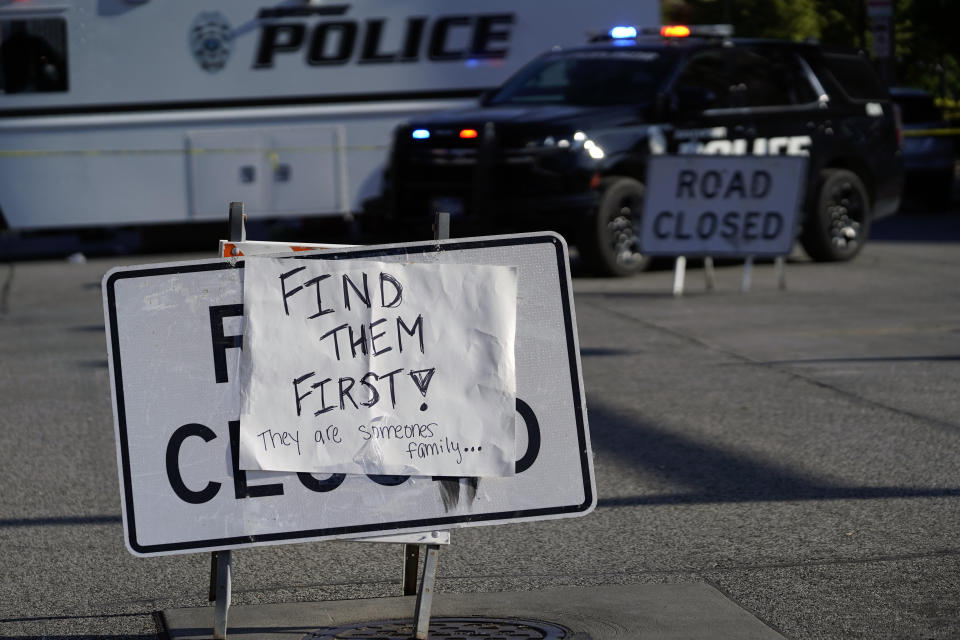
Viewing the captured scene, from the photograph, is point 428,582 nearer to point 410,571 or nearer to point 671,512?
point 410,571

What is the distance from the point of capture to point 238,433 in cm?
409

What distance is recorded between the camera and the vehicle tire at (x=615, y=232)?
12.8m

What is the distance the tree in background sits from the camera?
1163 inches

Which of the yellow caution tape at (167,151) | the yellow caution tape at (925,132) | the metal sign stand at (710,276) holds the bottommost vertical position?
the metal sign stand at (710,276)

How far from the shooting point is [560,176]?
12.7m

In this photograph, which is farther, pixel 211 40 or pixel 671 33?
pixel 211 40

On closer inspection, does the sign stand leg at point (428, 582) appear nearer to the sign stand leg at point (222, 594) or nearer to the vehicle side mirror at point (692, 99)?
the sign stand leg at point (222, 594)

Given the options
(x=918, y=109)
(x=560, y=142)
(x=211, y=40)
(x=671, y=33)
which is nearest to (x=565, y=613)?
(x=560, y=142)

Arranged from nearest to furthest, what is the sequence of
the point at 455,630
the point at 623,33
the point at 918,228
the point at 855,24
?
the point at 455,630, the point at 623,33, the point at 918,228, the point at 855,24

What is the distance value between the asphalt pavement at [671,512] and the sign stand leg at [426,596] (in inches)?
15.9

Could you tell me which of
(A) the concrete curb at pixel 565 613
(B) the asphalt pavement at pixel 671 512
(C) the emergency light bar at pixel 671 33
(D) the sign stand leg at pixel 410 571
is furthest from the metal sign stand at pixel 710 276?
(D) the sign stand leg at pixel 410 571

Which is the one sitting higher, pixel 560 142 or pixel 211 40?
pixel 211 40

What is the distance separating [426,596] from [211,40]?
1297 cm

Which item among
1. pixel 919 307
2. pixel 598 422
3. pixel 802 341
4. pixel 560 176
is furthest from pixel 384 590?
pixel 560 176
